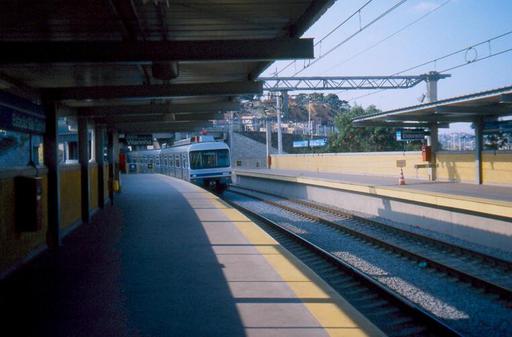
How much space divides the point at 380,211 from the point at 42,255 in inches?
470

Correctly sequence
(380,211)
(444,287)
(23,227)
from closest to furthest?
(23,227) → (444,287) → (380,211)

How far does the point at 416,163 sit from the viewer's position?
22.2 metres

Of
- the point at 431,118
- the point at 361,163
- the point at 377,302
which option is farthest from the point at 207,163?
the point at 377,302

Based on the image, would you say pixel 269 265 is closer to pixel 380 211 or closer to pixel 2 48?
pixel 2 48

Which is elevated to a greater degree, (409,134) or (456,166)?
(409,134)

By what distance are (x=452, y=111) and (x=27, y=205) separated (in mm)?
12252

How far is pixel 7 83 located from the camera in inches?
337

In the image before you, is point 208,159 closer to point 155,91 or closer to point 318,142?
point 318,142

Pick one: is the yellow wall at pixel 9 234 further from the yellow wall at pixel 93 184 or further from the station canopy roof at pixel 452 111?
the station canopy roof at pixel 452 111

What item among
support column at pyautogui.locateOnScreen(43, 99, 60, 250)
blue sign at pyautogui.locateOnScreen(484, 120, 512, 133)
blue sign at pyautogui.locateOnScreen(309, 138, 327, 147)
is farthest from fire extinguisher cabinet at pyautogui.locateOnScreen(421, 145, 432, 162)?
blue sign at pyautogui.locateOnScreen(309, 138, 327, 147)

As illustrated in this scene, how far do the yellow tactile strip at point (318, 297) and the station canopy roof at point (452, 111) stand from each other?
24.1ft

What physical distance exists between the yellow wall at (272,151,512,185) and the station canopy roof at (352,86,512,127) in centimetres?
129

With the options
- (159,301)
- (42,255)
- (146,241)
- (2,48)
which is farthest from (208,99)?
(159,301)

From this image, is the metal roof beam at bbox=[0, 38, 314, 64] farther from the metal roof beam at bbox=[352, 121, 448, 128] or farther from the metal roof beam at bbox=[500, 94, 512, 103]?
the metal roof beam at bbox=[352, 121, 448, 128]
